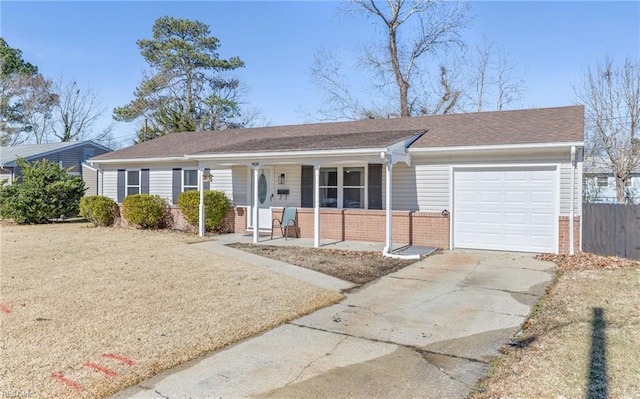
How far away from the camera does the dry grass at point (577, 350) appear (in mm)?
3283

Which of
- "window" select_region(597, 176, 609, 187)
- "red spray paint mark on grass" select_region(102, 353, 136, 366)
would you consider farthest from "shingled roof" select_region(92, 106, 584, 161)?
"window" select_region(597, 176, 609, 187)

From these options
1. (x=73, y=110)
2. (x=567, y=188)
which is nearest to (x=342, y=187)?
(x=567, y=188)

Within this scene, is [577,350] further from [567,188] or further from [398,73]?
[398,73]

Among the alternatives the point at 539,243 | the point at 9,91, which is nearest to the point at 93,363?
the point at 539,243

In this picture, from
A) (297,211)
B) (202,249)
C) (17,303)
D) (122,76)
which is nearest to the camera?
(17,303)

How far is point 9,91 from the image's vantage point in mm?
35906

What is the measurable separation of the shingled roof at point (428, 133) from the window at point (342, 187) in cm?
102

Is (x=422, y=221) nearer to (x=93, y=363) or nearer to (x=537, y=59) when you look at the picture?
(x=93, y=363)

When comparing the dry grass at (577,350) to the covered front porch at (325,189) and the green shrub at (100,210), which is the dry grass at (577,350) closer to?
the covered front porch at (325,189)

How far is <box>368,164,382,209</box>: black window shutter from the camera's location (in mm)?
12086

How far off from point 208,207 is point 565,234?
1006 cm

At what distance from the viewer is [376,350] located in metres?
4.13

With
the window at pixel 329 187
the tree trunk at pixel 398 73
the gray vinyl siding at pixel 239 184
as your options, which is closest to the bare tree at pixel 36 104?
the tree trunk at pixel 398 73

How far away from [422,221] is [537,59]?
14827 mm
